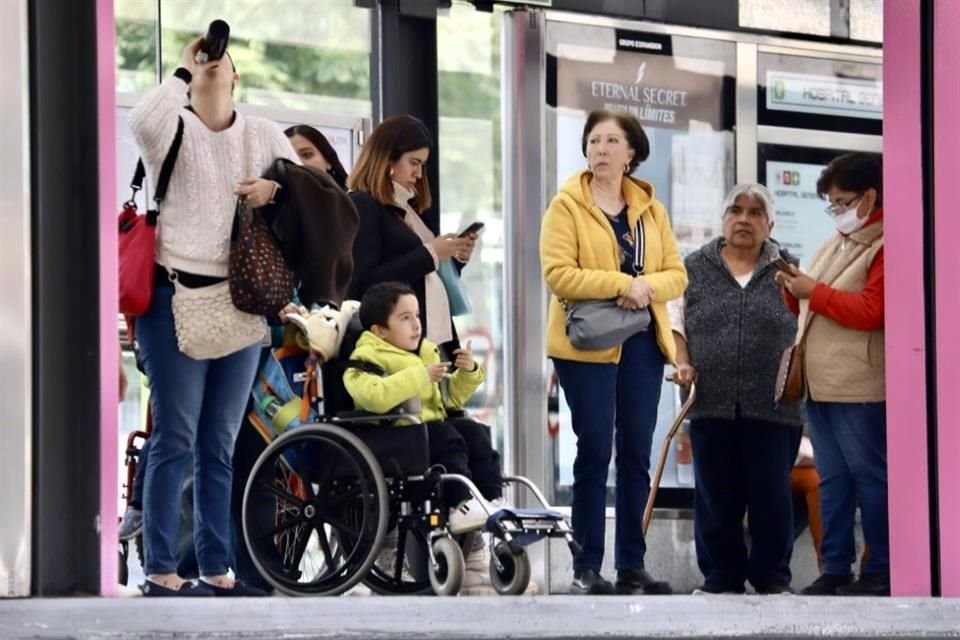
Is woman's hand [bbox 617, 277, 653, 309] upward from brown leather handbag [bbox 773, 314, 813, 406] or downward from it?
upward

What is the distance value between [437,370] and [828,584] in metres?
1.83

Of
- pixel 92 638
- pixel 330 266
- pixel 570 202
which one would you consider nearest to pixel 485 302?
pixel 570 202

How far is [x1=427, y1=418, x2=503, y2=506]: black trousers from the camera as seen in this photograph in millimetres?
7762

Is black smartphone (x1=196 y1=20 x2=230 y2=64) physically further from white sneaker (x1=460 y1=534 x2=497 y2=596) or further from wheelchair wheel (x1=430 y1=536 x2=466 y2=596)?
white sneaker (x1=460 y1=534 x2=497 y2=596)

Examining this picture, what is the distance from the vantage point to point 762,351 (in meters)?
8.84

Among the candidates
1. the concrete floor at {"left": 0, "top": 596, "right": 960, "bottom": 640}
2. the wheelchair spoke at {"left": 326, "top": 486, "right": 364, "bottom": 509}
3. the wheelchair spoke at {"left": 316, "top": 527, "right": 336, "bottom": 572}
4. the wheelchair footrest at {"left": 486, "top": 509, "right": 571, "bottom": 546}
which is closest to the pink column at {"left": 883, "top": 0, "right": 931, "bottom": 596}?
the concrete floor at {"left": 0, "top": 596, "right": 960, "bottom": 640}

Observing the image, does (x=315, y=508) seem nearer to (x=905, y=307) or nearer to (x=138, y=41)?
(x=905, y=307)

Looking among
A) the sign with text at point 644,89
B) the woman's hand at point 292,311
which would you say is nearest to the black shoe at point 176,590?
the woman's hand at point 292,311

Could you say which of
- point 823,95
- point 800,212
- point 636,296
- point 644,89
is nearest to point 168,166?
point 636,296

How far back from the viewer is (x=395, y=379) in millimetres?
7504

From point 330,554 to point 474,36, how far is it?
9.67 feet

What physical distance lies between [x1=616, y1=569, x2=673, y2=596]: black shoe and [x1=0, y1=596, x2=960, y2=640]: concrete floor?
149 cm

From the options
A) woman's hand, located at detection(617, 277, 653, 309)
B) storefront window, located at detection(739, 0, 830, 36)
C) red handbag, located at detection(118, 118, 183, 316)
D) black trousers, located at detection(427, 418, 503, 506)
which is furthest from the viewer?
storefront window, located at detection(739, 0, 830, 36)

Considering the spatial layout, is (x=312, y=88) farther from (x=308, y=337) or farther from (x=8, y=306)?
(x=8, y=306)
